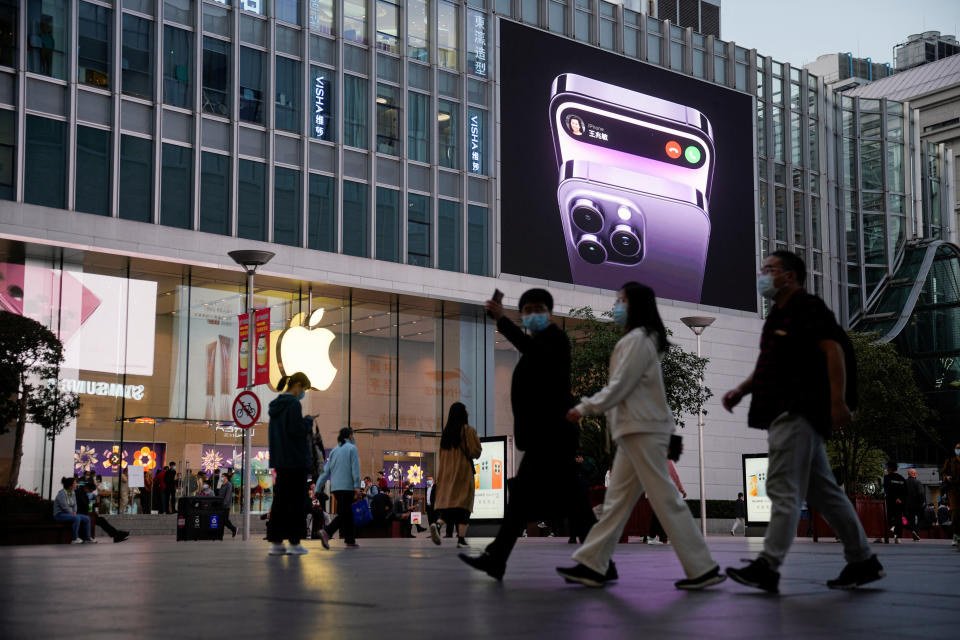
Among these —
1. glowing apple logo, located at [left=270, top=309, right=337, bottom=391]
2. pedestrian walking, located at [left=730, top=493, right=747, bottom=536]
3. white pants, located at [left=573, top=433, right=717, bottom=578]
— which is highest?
glowing apple logo, located at [left=270, top=309, right=337, bottom=391]

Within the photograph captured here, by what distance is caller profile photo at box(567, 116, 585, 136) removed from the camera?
38750 mm

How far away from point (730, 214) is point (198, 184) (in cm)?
2085

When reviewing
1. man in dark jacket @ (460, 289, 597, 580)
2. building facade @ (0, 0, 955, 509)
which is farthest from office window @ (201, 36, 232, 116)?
man in dark jacket @ (460, 289, 597, 580)

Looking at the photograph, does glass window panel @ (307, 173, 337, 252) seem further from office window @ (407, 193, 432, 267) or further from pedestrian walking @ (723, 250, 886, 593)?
pedestrian walking @ (723, 250, 886, 593)

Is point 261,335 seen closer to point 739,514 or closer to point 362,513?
point 362,513

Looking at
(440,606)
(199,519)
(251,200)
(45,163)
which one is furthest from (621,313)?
(251,200)

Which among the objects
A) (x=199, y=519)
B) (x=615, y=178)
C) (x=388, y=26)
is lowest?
(x=199, y=519)

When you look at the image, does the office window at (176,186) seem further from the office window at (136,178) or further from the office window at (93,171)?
the office window at (93,171)

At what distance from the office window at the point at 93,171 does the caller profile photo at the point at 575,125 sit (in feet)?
51.8

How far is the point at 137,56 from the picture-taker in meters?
30.2

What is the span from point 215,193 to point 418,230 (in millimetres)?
6709

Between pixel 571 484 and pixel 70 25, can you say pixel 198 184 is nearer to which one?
pixel 70 25

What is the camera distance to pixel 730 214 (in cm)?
4291

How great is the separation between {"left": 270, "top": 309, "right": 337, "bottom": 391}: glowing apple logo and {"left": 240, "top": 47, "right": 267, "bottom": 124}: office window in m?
6.10
